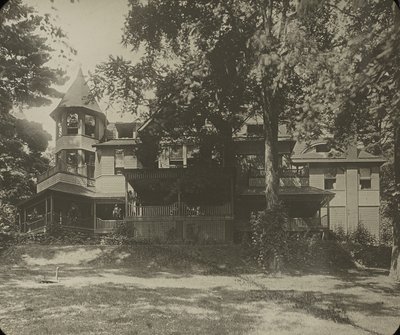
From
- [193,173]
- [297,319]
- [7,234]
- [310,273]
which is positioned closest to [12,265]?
[7,234]

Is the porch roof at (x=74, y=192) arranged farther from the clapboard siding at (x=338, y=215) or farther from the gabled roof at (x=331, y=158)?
the clapboard siding at (x=338, y=215)

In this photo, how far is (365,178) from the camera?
1389 inches

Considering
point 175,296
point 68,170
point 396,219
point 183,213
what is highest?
point 68,170

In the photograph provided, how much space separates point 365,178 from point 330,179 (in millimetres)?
2373

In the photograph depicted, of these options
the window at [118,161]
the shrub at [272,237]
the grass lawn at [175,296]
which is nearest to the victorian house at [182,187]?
the window at [118,161]

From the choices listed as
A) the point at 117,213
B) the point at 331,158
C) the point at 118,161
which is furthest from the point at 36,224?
the point at 331,158

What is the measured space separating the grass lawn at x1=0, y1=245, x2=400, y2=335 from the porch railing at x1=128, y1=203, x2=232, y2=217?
17.4 ft

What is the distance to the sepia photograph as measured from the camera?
491 inches

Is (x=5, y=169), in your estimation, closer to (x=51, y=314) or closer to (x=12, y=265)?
(x=12, y=265)

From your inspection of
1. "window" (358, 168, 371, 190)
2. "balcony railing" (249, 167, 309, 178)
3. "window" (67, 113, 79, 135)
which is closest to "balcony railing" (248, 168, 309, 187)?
"balcony railing" (249, 167, 309, 178)

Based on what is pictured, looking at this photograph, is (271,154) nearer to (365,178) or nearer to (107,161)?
(107,161)

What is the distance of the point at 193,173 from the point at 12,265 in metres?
8.82

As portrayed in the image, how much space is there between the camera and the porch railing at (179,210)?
2783cm

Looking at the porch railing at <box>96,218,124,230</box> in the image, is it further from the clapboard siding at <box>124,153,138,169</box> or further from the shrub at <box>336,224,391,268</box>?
the shrub at <box>336,224,391,268</box>
